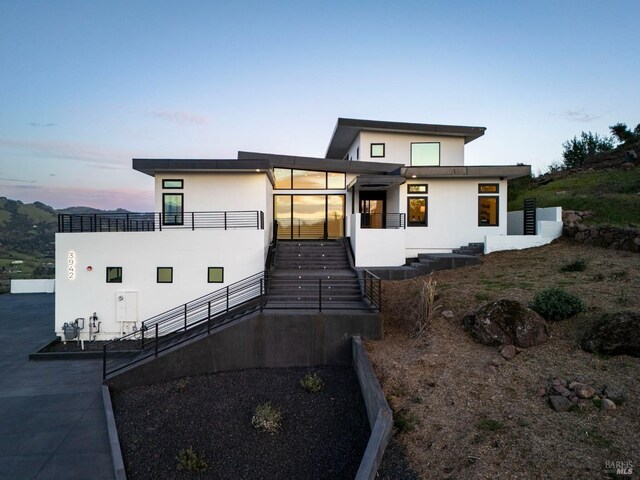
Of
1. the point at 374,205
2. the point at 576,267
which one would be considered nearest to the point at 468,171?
the point at 374,205

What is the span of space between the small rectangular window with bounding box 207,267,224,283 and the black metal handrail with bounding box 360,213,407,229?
7152 mm

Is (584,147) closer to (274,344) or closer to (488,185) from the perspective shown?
(488,185)

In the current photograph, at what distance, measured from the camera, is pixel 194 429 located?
699 cm

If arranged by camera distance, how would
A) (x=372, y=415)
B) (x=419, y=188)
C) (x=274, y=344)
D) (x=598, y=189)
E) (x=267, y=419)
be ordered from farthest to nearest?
(x=598, y=189)
(x=419, y=188)
(x=274, y=344)
(x=267, y=419)
(x=372, y=415)

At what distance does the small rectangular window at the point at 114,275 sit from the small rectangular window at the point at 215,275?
125 inches

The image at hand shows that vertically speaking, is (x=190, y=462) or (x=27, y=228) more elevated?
(x=27, y=228)

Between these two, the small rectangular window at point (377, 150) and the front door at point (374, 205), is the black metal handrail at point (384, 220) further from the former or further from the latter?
the small rectangular window at point (377, 150)

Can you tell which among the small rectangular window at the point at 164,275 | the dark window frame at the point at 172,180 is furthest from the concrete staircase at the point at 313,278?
the dark window frame at the point at 172,180

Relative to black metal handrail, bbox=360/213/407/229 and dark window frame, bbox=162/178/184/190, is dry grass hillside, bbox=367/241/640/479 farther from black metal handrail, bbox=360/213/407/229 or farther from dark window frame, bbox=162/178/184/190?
dark window frame, bbox=162/178/184/190

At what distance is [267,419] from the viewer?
6859mm

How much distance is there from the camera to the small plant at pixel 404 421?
561 centimetres

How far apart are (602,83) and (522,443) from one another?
63.4 feet

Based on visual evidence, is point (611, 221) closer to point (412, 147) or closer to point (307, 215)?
point (412, 147)

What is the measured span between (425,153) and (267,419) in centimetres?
1648
